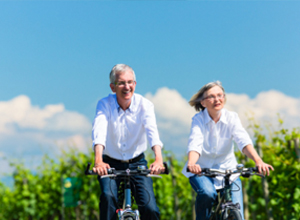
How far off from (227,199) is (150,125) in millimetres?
954

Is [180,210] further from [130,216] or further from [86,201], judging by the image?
[130,216]

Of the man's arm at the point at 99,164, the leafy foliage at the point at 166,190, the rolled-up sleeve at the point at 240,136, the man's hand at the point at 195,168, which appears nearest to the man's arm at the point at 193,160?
the man's hand at the point at 195,168

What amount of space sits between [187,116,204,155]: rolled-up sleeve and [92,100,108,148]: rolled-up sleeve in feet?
2.70

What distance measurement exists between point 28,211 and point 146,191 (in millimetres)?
8602

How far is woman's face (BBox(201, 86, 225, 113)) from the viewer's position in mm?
4004

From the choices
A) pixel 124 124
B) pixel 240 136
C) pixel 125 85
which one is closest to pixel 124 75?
pixel 125 85

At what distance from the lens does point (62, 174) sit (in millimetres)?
10586

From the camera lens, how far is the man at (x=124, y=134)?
143 inches

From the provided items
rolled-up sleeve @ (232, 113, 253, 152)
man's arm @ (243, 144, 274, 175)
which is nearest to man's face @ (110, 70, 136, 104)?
rolled-up sleeve @ (232, 113, 253, 152)

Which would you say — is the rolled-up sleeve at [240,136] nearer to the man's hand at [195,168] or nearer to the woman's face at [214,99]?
the woman's face at [214,99]

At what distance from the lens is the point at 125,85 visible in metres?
3.69

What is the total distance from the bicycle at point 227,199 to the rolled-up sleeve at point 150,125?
1.64ft

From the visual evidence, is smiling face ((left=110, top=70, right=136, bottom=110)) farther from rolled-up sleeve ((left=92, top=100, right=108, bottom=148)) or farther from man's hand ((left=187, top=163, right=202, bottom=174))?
man's hand ((left=187, top=163, right=202, bottom=174))

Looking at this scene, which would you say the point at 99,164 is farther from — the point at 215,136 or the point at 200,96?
the point at 200,96
